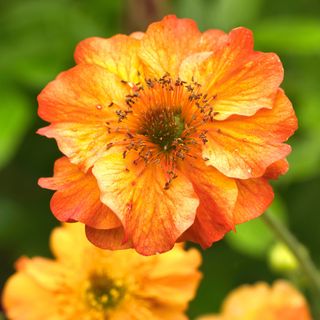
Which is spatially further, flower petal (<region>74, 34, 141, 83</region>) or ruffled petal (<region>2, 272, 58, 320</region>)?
ruffled petal (<region>2, 272, 58, 320</region>)

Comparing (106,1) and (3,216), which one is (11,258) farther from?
(106,1)

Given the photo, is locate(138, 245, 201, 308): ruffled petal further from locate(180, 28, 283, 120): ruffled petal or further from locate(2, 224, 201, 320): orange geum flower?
locate(180, 28, 283, 120): ruffled petal

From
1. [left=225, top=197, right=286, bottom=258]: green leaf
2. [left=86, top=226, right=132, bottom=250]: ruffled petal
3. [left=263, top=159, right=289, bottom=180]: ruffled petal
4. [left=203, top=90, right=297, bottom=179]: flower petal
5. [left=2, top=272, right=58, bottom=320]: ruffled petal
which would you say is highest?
[left=203, top=90, right=297, bottom=179]: flower petal

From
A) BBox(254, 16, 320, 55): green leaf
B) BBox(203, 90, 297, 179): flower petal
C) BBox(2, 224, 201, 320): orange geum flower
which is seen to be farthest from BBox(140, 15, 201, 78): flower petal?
BBox(254, 16, 320, 55): green leaf

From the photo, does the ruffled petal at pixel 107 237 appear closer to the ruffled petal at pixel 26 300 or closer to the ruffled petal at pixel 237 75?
the ruffled petal at pixel 237 75

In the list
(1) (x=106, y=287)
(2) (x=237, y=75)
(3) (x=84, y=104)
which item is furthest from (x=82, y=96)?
(1) (x=106, y=287)

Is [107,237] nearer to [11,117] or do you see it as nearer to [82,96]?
[82,96]

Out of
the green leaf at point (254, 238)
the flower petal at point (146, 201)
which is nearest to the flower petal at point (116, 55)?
the flower petal at point (146, 201)
